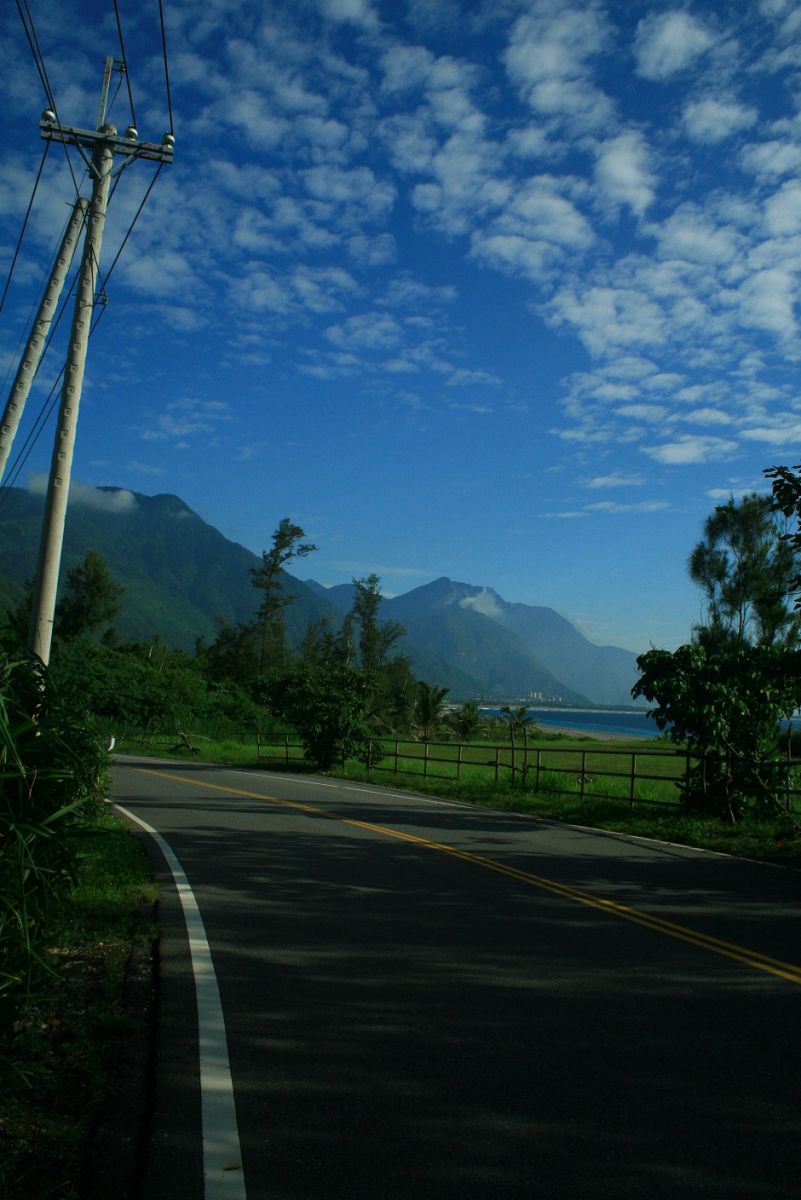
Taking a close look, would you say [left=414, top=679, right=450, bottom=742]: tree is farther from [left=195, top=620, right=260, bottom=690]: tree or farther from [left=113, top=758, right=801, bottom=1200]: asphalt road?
[left=113, top=758, right=801, bottom=1200]: asphalt road

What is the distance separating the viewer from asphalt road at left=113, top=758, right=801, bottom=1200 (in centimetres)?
367

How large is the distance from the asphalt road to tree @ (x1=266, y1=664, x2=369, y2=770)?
65.3 feet

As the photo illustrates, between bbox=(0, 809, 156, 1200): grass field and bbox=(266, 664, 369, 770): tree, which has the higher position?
bbox=(266, 664, 369, 770): tree

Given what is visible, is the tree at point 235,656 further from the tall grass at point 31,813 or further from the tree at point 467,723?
the tall grass at point 31,813

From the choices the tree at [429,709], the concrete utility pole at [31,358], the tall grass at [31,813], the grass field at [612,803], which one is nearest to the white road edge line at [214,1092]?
the tall grass at [31,813]

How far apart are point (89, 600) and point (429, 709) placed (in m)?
33.1

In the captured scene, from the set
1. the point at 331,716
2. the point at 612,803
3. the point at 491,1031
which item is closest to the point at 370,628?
the point at 331,716

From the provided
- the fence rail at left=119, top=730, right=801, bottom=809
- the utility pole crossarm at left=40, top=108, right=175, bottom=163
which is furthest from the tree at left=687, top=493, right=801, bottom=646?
the utility pole crossarm at left=40, top=108, right=175, bottom=163

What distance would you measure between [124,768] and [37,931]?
2778cm

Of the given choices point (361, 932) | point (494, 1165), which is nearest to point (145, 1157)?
point (494, 1165)

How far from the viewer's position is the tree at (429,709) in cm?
5519

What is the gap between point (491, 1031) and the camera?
17.0 ft

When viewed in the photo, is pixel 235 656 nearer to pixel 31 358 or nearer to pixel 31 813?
pixel 31 358

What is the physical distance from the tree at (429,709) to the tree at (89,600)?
92.8 feet
